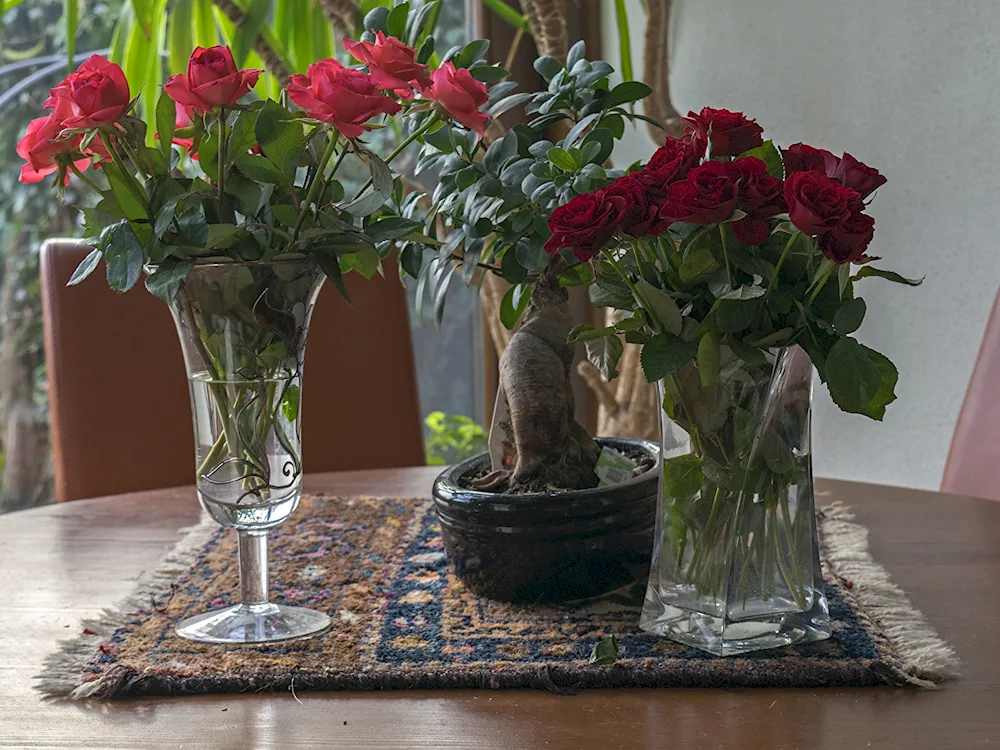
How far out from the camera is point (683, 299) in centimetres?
72

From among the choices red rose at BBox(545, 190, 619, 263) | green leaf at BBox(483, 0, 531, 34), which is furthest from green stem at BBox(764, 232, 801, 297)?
green leaf at BBox(483, 0, 531, 34)

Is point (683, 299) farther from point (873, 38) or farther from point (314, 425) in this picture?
point (873, 38)

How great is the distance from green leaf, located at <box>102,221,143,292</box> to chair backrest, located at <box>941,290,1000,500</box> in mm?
1010

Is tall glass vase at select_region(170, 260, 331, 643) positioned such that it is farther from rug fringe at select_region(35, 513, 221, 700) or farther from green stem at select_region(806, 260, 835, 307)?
green stem at select_region(806, 260, 835, 307)

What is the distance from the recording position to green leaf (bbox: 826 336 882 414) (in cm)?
68

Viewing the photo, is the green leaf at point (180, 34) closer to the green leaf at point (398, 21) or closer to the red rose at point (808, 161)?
the green leaf at point (398, 21)

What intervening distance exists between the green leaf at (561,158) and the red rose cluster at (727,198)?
0.35ft

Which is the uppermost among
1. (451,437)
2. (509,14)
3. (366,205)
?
(509,14)

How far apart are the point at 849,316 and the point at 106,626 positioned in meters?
0.58

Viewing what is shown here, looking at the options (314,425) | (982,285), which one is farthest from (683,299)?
(982,285)

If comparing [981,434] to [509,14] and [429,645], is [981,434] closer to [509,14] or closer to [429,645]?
[429,645]

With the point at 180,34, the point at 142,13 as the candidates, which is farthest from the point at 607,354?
the point at 180,34

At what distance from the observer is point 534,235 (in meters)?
0.86

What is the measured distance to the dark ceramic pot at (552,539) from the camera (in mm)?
817
